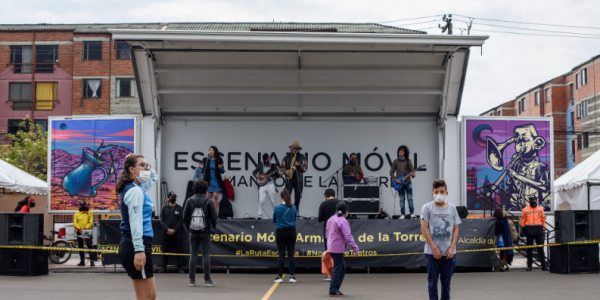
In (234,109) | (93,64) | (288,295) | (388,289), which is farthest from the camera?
(93,64)

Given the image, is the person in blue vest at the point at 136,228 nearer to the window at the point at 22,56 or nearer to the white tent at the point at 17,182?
the white tent at the point at 17,182

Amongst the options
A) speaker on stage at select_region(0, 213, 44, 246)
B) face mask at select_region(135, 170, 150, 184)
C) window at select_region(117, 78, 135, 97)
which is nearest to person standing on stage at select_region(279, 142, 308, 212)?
speaker on stage at select_region(0, 213, 44, 246)

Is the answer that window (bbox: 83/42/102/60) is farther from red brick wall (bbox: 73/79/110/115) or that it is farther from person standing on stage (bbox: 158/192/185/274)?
person standing on stage (bbox: 158/192/185/274)

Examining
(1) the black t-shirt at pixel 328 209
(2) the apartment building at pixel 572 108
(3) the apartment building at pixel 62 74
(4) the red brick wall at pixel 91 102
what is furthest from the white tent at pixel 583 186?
(4) the red brick wall at pixel 91 102

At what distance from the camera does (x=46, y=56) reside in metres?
39.6

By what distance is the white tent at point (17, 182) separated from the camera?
1584 cm

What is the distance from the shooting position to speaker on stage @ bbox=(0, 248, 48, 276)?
1080 centimetres

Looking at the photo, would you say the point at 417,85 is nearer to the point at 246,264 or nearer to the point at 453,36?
the point at 453,36

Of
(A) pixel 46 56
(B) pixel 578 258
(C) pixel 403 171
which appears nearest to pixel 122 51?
(A) pixel 46 56

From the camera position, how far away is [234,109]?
1361 centimetres

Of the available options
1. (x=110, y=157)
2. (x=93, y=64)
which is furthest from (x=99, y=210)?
(x=93, y=64)

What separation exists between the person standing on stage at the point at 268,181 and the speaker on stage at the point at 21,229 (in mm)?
4579

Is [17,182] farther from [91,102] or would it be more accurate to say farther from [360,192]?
[91,102]

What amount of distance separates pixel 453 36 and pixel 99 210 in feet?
27.0
